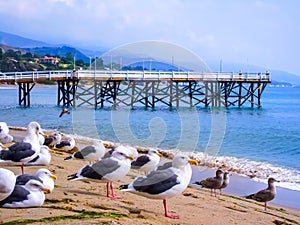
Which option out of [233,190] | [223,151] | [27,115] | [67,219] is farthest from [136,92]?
[67,219]

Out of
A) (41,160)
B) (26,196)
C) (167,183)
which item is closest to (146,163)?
(41,160)

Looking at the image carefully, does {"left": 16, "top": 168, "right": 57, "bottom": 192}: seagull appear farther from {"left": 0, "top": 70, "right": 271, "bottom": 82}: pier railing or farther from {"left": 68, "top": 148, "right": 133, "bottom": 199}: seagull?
{"left": 0, "top": 70, "right": 271, "bottom": 82}: pier railing

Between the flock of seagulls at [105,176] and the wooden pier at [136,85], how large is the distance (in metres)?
28.4

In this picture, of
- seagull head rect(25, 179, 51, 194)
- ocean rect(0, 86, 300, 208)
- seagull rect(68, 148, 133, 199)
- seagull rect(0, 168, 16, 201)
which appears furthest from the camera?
ocean rect(0, 86, 300, 208)

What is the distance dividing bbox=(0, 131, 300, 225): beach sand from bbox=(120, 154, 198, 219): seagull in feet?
0.95

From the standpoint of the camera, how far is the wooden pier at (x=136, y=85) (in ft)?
138

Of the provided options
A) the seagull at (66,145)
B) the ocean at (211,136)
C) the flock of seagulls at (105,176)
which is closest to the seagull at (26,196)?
the flock of seagulls at (105,176)

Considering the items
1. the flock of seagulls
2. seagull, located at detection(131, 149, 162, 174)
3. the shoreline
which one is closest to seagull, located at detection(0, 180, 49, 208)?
the flock of seagulls

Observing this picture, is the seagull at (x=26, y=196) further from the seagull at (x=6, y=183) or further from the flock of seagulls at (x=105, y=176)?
the seagull at (x=6, y=183)

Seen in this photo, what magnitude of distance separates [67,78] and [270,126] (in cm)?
1661

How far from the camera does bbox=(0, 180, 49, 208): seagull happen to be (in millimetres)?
6613

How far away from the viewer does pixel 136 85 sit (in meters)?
44.1

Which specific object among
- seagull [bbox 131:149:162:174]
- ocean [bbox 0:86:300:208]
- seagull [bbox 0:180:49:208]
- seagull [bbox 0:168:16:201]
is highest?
seagull [bbox 0:168:16:201]

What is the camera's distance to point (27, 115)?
3906cm
